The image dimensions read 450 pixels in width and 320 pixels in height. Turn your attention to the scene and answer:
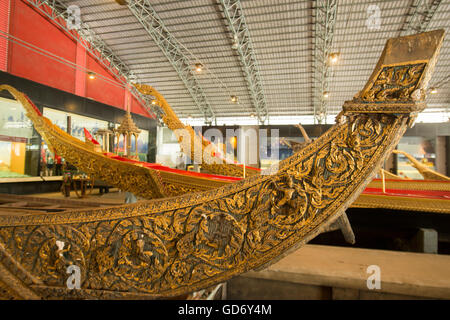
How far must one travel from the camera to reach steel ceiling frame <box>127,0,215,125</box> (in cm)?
980

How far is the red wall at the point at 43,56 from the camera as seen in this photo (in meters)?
7.21

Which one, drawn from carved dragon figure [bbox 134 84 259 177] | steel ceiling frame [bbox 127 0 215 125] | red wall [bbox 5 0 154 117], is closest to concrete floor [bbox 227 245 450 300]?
carved dragon figure [bbox 134 84 259 177]

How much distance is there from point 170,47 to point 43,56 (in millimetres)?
5393

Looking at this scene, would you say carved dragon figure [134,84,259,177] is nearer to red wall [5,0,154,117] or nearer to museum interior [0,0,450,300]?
museum interior [0,0,450,300]

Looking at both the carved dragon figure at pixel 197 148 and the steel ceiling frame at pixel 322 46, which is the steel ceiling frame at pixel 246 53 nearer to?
the steel ceiling frame at pixel 322 46

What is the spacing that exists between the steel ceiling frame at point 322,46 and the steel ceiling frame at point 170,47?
6.07m

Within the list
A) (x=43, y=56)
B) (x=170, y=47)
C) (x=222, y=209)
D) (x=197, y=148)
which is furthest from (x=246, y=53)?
(x=222, y=209)

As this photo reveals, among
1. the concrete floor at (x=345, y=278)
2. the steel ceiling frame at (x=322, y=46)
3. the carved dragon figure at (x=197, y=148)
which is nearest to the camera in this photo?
the concrete floor at (x=345, y=278)

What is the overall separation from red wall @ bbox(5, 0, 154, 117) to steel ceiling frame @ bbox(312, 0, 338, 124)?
951 centimetres

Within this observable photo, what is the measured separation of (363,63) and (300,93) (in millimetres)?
3304

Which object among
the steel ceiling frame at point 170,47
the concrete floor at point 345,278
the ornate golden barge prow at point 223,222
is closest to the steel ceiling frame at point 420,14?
the steel ceiling frame at point 170,47

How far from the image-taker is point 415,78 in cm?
75

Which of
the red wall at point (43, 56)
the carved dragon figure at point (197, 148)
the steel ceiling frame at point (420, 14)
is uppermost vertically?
the steel ceiling frame at point (420, 14)
